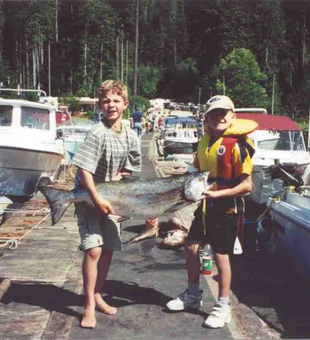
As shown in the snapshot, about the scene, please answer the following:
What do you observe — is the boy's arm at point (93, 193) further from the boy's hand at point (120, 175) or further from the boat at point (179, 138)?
the boat at point (179, 138)

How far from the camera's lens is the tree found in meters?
66.3

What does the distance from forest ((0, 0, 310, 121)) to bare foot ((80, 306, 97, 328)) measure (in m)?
58.9

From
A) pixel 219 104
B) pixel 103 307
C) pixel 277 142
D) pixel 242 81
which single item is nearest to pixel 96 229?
pixel 103 307

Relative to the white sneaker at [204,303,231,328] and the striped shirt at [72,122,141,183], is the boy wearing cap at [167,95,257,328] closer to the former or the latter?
the white sneaker at [204,303,231,328]

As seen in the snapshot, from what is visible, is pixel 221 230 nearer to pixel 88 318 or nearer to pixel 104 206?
pixel 104 206

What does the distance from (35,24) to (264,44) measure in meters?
34.0

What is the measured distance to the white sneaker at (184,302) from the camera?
190 inches

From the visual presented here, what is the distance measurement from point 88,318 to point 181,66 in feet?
373

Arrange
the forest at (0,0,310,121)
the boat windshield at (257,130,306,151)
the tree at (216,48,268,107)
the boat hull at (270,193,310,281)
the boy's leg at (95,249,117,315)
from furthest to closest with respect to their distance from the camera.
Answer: the forest at (0,0,310,121) < the tree at (216,48,268,107) < the boat windshield at (257,130,306,151) < the boat hull at (270,193,310,281) < the boy's leg at (95,249,117,315)

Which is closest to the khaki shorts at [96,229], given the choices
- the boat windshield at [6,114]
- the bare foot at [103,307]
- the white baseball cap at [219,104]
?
the bare foot at [103,307]

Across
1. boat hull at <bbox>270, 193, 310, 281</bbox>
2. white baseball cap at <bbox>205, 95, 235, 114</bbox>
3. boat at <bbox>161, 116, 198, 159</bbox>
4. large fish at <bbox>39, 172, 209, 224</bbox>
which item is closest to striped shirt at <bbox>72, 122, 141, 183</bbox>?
large fish at <bbox>39, 172, 209, 224</bbox>

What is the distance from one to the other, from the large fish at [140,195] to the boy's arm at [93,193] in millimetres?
48

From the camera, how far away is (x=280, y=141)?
1578cm

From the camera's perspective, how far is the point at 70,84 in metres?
80.7
